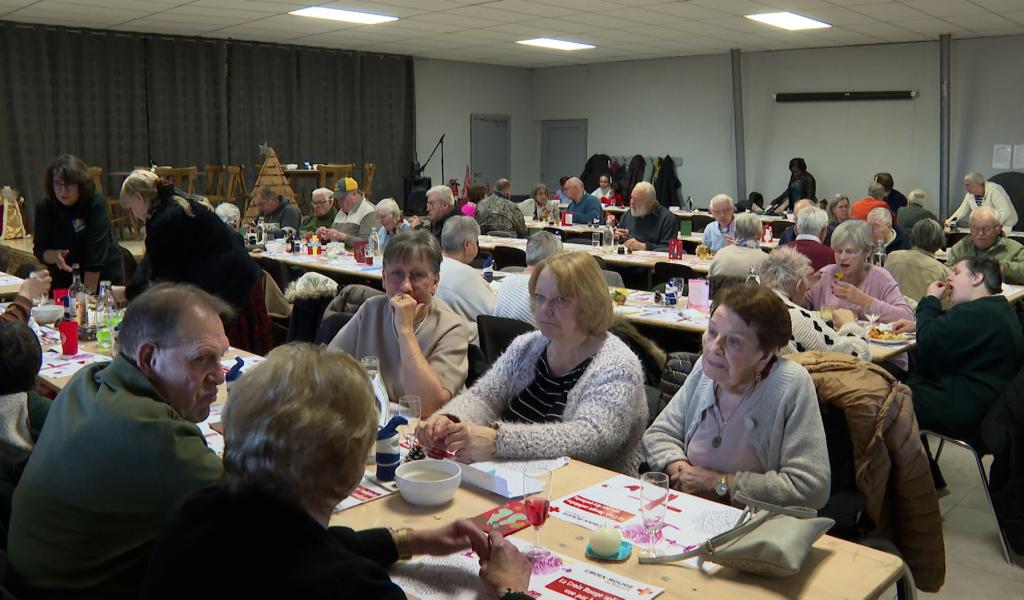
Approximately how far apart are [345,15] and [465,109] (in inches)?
239

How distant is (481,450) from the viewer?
250cm

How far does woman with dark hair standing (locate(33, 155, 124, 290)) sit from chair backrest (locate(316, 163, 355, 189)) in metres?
7.26

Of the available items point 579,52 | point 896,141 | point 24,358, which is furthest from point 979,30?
point 24,358

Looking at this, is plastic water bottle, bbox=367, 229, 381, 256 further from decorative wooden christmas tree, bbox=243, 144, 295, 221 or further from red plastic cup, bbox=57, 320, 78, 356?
decorative wooden christmas tree, bbox=243, 144, 295, 221

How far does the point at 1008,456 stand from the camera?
3791 millimetres

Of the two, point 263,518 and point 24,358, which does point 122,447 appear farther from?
point 24,358

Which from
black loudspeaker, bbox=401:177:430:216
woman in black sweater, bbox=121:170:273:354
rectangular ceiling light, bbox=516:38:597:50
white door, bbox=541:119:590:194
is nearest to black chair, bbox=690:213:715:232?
rectangular ceiling light, bbox=516:38:597:50

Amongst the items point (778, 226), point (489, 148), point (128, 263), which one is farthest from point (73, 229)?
point (489, 148)

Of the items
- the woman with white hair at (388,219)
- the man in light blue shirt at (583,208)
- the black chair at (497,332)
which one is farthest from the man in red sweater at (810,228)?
the man in light blue shirt at (583,208)

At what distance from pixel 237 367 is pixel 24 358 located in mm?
815

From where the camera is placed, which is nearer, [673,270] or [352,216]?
[673,270]

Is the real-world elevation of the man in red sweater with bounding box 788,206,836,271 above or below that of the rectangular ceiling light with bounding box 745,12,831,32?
below

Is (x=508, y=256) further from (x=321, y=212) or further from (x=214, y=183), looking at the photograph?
(x=214, y=183)

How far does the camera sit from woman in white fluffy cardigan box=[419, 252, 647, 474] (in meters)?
2.54
